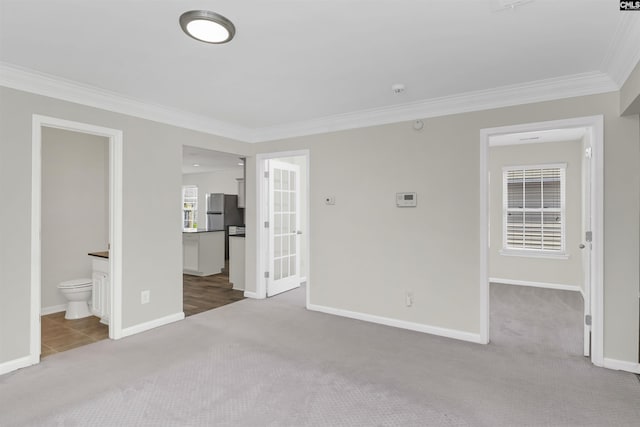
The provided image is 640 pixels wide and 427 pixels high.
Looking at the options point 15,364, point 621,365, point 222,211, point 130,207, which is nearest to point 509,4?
point 621,365

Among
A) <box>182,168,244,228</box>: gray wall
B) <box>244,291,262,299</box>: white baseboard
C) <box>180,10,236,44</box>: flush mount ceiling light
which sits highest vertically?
<box>180,10,236,44</box>: flush mount ceiling light

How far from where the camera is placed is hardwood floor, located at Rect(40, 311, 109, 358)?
3254 millimetres

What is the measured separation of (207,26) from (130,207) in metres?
2.20

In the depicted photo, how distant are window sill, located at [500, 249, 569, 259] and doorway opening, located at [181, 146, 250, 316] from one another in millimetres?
4677

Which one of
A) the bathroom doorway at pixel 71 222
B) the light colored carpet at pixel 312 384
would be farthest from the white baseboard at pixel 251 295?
the bathroom doorway at pixel 71 222

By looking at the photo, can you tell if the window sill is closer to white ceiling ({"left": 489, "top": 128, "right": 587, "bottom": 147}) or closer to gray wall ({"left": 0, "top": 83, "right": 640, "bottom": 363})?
white ceiling ({"left": 489, "top": 128, "right": 587, "bottom": 147})

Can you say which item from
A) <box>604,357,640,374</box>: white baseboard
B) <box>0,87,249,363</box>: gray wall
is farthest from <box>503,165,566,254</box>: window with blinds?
<box>0,87,249,363</box>: gray wall

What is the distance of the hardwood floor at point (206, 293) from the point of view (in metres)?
4.61

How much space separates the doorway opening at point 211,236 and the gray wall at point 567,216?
4.56 meters

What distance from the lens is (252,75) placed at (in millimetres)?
2881

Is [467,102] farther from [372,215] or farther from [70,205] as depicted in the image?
[70,205]

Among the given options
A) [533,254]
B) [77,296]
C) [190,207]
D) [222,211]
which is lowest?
[77,296]

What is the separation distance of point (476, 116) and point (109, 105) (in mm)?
3610

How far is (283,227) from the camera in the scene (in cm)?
538
